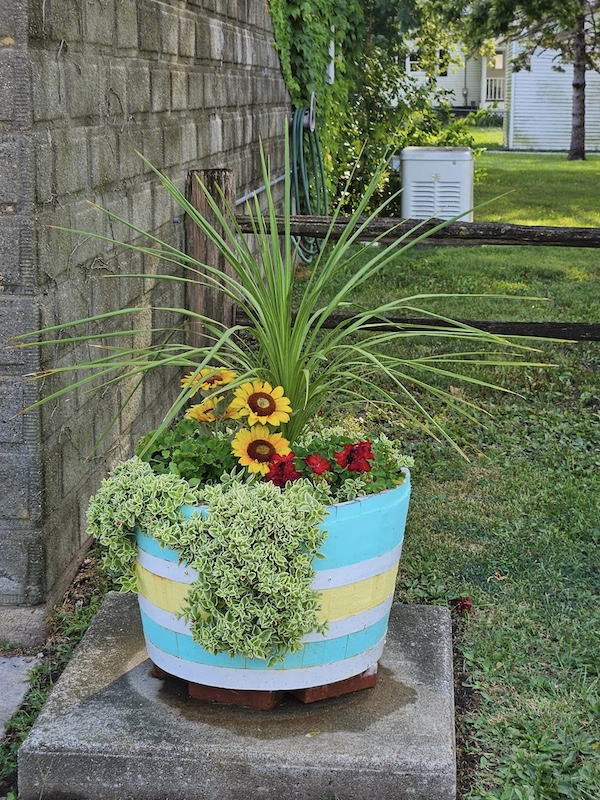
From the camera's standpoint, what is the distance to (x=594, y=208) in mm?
12609

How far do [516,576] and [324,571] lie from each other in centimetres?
132

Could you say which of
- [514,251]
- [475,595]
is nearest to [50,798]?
[475,595]

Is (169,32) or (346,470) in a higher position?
(169,32)

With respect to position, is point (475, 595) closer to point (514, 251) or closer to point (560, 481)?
point (560, 481)

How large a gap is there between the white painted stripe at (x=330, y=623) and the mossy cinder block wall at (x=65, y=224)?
0.62 metres

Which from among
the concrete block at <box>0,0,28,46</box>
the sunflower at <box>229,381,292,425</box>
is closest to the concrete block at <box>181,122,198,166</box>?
the concrete block at <box>0,0,28,46</box>

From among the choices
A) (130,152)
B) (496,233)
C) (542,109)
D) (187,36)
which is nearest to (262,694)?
(130,152)

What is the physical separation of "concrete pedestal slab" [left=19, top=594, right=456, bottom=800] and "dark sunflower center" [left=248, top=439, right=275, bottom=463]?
0.59 m

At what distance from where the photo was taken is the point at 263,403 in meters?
2.32

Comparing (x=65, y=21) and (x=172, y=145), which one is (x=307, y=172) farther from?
(x=65, y=21)

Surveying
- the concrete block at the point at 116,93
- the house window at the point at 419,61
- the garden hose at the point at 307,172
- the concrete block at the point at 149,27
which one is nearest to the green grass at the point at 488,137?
the house window at the point at 419,61

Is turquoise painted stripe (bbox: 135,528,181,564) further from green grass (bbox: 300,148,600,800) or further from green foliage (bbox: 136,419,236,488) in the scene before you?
green grass (bbox: 300,148,600,800)

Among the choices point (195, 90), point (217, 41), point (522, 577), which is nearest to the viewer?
point (522, 577)

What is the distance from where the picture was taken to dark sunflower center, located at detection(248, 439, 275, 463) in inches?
91.1
